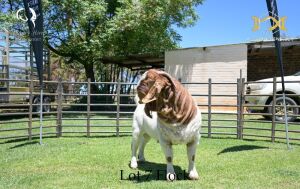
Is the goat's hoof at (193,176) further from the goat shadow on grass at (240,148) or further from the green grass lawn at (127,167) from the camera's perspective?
the goat shadow on grass at (240,148)

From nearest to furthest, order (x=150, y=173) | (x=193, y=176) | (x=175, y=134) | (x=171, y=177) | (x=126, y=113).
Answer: (x=175, y=134), (x=171, y=177), (x=193, y=176), (x=150, y=173), (x=126, y=113)

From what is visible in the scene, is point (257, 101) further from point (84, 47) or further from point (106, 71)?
point (106, 71)

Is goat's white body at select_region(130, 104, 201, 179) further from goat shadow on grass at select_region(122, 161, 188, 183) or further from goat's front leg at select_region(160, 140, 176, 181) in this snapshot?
goat shadow on grass at select_region(122, 161, 188, 183)

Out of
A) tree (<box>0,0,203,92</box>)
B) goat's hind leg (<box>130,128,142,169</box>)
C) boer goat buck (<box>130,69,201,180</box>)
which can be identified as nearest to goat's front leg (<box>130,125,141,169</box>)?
goat's hind leg (<box>130,128,142,169</box>)

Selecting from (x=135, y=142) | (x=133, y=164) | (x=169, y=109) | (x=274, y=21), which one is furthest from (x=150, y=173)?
(x=274, y=21)

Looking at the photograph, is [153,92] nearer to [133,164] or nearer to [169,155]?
[169,155]

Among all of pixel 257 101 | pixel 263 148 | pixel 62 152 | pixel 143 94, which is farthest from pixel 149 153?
pixel 257 101

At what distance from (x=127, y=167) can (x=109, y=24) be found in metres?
11.2

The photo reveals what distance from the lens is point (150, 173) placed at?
657cm

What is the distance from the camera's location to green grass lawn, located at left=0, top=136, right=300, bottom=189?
19.3 ft

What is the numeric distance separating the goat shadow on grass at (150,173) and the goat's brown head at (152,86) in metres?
1.20

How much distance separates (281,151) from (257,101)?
14.8 ft

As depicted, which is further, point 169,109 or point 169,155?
point 169,155

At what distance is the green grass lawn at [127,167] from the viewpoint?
19.3ft
